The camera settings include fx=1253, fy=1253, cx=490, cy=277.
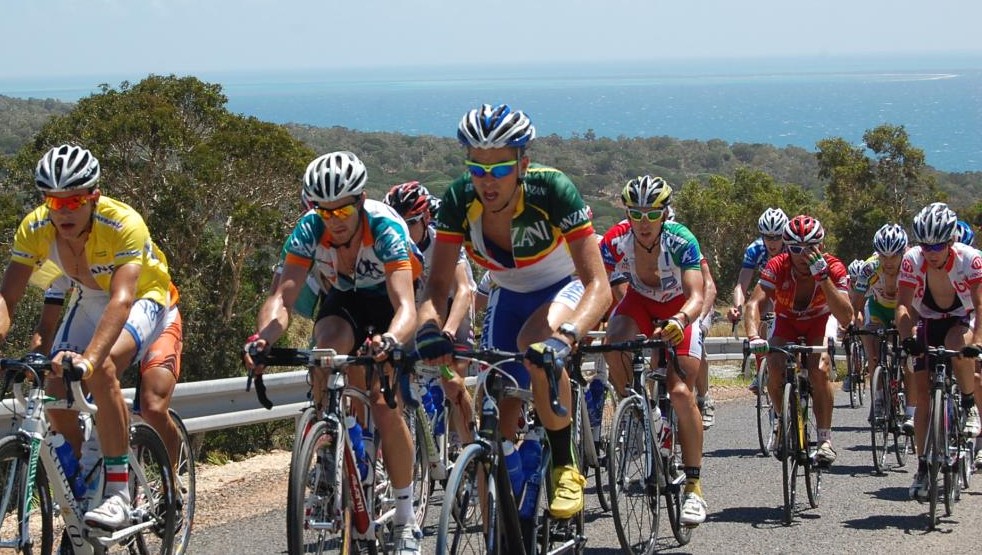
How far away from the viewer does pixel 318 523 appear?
586cm

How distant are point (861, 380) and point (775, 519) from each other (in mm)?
9023

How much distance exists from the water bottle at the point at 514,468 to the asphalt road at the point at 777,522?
2.06 metres

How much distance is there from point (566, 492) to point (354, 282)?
1.73 meters

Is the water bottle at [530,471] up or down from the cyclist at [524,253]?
down

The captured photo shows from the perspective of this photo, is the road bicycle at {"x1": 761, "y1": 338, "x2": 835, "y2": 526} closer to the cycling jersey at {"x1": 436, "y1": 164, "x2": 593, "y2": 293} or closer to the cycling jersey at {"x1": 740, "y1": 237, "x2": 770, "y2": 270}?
the cycling jersey at {"x1": 740, "y1": 237, "x2": 770, "y2": 270}

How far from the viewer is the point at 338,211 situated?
6480 mm

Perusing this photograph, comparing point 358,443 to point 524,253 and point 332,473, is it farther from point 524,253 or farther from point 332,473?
point 524,253

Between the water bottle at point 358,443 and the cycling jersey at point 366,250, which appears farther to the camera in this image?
the cycling jersey at point 366,250

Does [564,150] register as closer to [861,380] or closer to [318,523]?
[861,380]

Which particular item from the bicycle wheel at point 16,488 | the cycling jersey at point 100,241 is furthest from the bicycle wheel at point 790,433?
the bicycle wheel at point 16,488

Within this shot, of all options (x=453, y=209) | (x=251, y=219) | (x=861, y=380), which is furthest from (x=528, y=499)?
(x=251, y=219)

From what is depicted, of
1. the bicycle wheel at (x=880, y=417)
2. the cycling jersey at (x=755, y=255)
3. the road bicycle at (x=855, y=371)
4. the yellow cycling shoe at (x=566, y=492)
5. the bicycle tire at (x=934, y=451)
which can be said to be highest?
the cycling jersey at (x=755, y=255)

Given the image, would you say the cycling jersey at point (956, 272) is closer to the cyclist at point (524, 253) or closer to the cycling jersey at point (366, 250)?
the cyclist at point (524, 253)

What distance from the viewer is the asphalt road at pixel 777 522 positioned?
8227 millimetres
